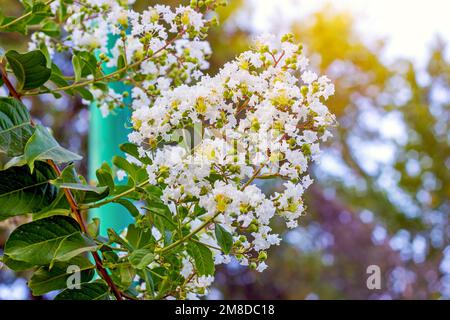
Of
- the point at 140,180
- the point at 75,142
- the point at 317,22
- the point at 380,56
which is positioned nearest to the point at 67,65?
the point at 75,142

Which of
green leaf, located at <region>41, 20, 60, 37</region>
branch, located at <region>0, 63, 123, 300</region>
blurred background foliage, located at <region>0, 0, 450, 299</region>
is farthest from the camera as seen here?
blurred background foliage, located at <region>0, 0, 450, 299</region>

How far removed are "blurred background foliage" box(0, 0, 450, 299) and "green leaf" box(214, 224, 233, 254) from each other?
4.08 metres

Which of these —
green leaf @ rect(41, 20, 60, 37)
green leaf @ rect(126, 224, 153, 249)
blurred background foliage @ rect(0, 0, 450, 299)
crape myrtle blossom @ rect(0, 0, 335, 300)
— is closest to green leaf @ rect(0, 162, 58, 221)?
crape myrtle blossom @ rect(0, 0, 335, 300)

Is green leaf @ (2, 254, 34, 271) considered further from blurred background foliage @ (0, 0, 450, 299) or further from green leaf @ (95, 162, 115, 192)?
blurred background foliage @ (0, 0, 450, 299)

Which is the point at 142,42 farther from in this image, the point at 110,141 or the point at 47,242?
the point at 110,141

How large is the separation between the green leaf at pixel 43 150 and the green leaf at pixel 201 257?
0.16m

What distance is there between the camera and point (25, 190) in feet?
2.20

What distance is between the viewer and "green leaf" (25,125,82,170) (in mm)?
628

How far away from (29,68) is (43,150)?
0.43 feet

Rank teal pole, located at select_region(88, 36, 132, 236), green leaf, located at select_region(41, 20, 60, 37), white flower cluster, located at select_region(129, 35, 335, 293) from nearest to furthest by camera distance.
→ white flower cluster, located at select_region(129, 35, 335, 293)
green leaf, located at select_region(41, 20, 60, 37)
teal pole, located at select_region(88, 36, 132, 236)

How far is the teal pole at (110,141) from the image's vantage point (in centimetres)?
108

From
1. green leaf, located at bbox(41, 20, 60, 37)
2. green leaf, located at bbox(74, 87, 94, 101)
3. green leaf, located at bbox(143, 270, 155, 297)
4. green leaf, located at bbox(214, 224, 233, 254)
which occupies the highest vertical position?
green leaf, located at bbox(41, 20, 60, 37)

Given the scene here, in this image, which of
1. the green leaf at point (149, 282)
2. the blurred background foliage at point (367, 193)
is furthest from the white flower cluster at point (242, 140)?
the blurred background foliage at point (367, 193)

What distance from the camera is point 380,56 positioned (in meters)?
5.53
